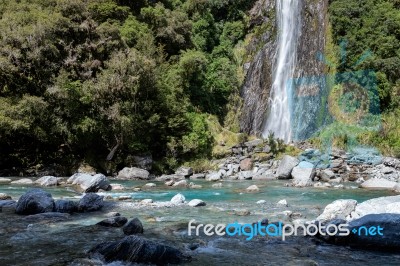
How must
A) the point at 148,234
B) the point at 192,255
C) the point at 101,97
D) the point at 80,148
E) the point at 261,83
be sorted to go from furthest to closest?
the point at 261,83
the point at 80,148
the point at 101,97
the point at 148,234
the point at 192,255

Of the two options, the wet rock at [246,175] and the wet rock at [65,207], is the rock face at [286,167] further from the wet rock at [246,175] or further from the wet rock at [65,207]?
the wet rock at [65,207]

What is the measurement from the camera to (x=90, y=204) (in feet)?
38.1

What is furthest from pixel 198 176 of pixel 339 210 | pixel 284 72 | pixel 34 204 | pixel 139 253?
pixel 139 253

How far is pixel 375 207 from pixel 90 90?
19.1m

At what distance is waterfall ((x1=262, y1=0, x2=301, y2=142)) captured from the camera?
1252 inches

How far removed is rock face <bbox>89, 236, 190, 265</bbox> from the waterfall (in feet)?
84.1

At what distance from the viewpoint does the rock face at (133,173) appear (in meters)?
23.0

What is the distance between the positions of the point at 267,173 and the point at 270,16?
20593mm

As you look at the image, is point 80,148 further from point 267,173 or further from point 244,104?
point 244,104

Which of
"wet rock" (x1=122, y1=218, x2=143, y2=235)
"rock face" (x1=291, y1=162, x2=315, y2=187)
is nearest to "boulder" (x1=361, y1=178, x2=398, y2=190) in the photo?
"rock face" (x1=291, y1=162, x2=315, y2=187)

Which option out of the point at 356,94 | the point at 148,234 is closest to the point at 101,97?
the point at 148,234

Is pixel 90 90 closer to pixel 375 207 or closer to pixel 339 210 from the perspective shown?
pixel 339 210

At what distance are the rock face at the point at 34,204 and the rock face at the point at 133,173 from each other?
465 inches

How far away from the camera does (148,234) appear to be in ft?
27.7
